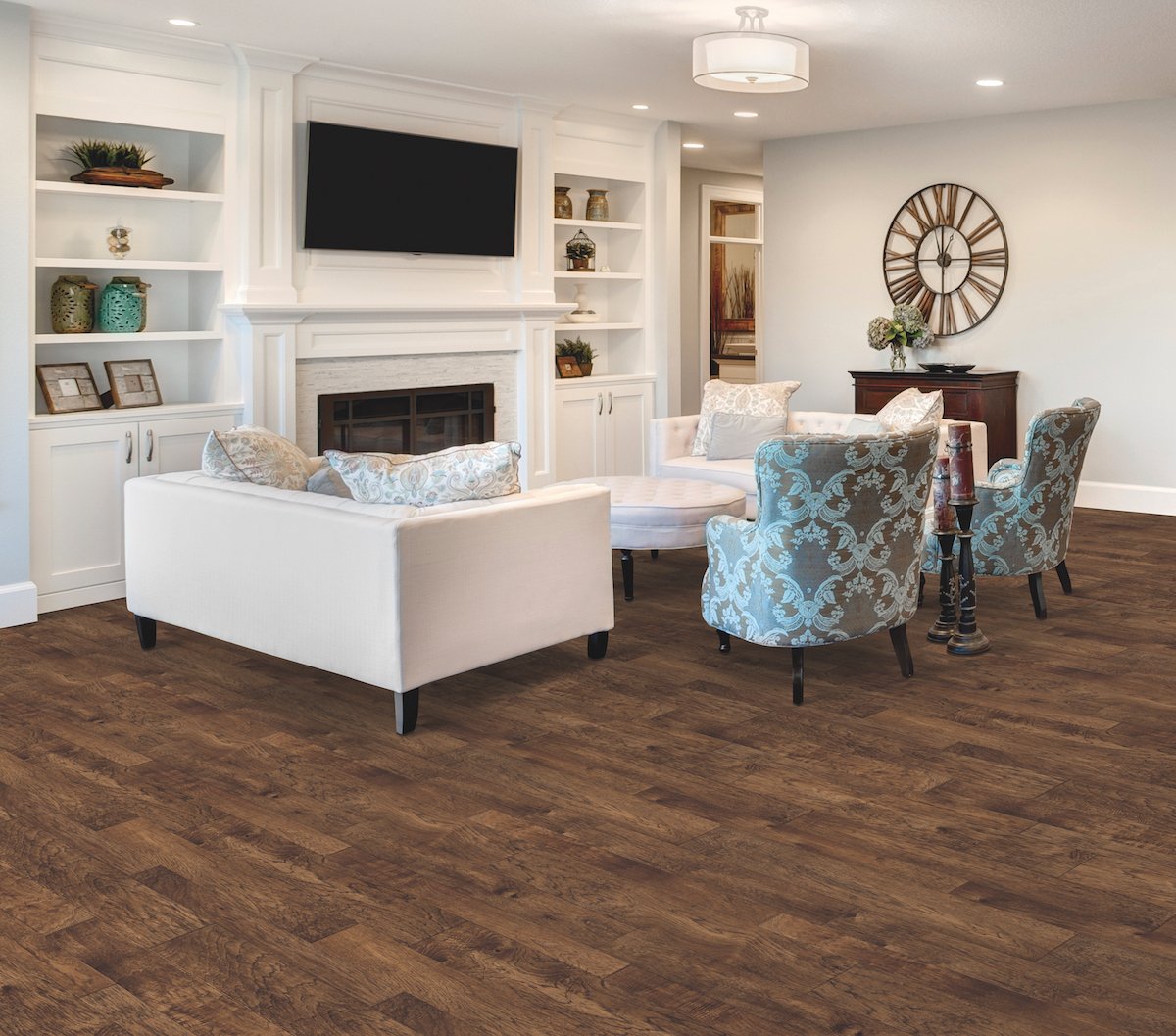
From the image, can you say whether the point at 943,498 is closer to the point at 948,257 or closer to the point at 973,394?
the point at 973,394

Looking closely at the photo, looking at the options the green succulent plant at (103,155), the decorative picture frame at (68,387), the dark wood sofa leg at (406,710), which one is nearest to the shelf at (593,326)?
the green succulent plant at (103,155)

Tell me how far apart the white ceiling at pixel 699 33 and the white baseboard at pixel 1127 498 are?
2320 millimetres

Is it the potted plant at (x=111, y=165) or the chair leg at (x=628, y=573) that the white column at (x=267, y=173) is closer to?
the potted plant at (x=111, y=165)

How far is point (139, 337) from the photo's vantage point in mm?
5699

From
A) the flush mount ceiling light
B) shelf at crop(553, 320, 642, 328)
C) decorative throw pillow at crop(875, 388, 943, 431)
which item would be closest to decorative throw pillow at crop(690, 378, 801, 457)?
decorative throw pillow at crop(875, 388, 943, 431)

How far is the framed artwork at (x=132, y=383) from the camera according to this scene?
5750 millimetres

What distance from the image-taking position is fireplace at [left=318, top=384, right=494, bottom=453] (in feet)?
21.8

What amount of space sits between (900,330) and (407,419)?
132 inches

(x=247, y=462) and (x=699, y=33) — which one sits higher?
(x=699, y=33)

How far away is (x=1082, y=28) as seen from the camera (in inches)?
220

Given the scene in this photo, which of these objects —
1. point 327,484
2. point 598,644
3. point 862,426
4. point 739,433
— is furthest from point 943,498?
point 327,484

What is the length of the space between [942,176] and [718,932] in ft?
22.6

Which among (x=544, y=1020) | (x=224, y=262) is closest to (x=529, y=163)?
(x=224, y=262)

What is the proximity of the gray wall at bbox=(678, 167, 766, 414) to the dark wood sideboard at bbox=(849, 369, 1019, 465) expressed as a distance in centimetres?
293
